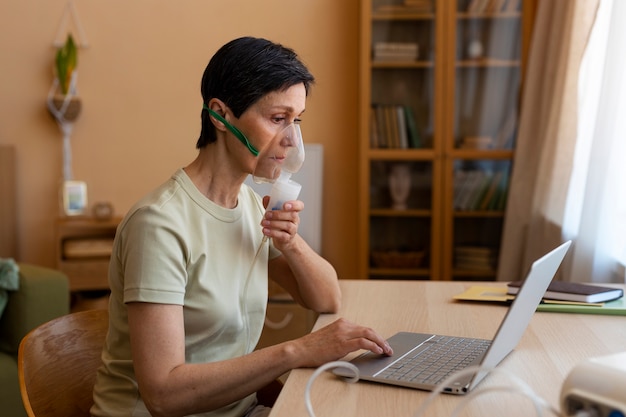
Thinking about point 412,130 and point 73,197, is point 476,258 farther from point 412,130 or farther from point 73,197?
point 73,197

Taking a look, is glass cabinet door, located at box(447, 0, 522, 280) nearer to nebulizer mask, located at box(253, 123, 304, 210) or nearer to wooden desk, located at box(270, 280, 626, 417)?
wooden desk, located at box(270, 280, 626, 417)

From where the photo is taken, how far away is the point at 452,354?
133 cm

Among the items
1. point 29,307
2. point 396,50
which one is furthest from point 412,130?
point 29,307

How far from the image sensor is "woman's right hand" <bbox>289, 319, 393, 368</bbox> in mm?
1253

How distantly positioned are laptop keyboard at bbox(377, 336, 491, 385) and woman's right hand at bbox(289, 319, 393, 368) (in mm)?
51

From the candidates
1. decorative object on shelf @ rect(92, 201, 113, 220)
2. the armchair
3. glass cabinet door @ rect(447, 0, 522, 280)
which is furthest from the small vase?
glass cabinet door @ rect(447, 0, 522, 280)

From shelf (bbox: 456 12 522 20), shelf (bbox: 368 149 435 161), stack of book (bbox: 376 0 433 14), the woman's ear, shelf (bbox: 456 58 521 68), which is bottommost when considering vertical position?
shelf (bbox: 368 149 435 161)

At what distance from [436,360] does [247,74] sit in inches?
24.5

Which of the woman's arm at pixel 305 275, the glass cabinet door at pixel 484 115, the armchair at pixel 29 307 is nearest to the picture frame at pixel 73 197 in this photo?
the armchair at pixel 29 307

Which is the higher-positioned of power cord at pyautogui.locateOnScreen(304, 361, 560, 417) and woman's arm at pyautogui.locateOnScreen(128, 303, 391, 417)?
power cord at pyautogui.locateOnScreen(304, 361, 560, 417)

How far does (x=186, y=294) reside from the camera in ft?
4.56

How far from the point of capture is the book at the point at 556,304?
5.45 ft

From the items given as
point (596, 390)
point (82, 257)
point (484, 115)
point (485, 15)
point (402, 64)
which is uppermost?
point (485, 15)

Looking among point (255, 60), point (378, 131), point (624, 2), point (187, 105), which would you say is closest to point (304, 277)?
point (255, 60)
